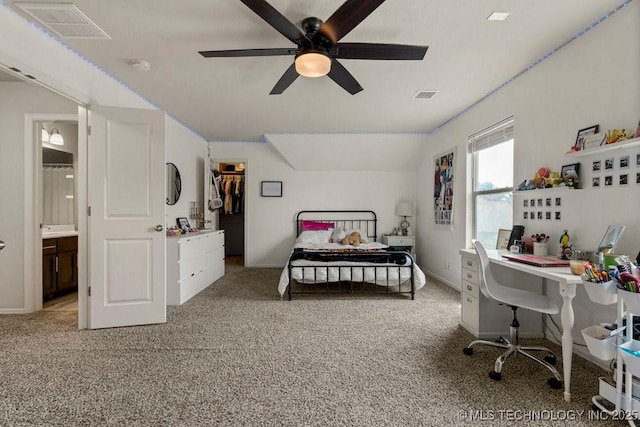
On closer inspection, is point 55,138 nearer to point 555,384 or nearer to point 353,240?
point 353,240

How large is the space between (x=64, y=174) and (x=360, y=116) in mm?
4266

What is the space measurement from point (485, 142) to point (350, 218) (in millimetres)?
2890

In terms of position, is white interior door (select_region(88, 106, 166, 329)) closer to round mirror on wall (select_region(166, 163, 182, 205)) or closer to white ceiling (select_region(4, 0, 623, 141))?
white ceiling (select_region(4, 0, 623, 141))

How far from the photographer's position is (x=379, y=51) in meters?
2.06

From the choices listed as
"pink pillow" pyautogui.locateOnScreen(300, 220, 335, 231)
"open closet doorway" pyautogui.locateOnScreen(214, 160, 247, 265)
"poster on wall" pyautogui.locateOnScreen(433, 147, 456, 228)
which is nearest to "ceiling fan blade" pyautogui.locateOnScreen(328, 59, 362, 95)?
"poster on wall" pyautogui.locateOnScreen(433, 147, 456, 228)

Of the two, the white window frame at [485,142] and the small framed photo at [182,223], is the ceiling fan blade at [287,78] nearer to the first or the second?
the white window frame at [485,142]

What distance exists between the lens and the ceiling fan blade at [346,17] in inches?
63.3

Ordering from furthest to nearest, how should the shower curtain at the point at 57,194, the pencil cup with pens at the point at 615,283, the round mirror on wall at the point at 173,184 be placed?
the round mirror on wall at the point at 173,184
the shower curtain at the point at 57,194
the pencil cup with pens at the point at 615,283

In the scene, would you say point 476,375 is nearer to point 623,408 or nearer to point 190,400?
point 623,408

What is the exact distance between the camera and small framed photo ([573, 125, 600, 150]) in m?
2.18

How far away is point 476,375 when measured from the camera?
6.65ft

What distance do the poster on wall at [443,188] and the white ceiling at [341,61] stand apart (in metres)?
0.69

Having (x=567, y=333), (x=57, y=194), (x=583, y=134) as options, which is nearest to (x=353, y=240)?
(x=583, y=134)

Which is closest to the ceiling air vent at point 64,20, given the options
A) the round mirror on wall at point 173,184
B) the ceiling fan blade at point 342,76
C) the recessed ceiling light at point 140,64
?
the recessed ceiling light at point 140,64
